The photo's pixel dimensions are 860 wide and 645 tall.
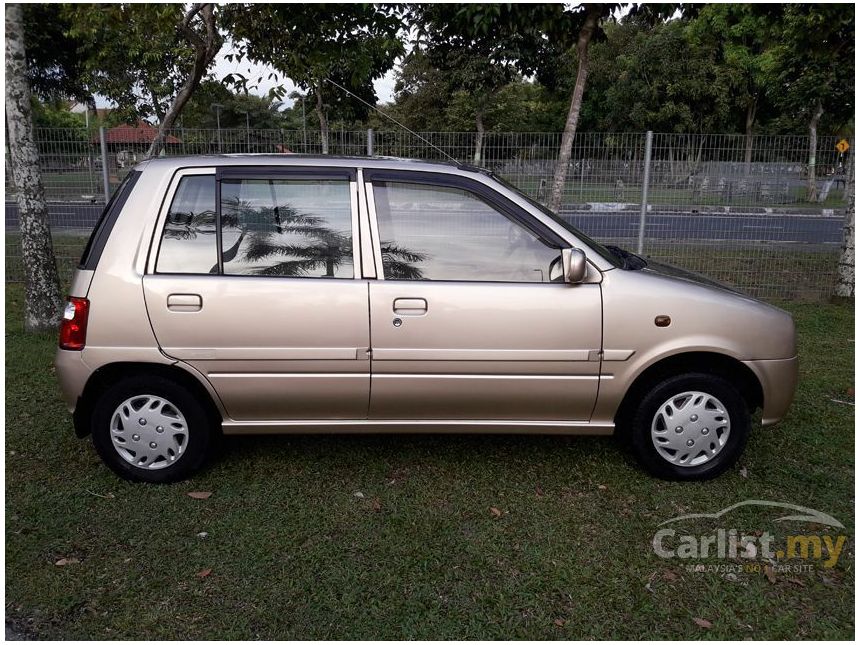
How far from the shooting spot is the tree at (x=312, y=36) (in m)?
7.73

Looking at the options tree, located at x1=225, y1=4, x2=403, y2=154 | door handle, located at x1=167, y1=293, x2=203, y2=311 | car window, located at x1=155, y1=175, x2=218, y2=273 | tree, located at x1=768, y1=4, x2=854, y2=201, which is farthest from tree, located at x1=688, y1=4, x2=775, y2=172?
door handle, located at x1=167, y1=293, x2=203, y2=311

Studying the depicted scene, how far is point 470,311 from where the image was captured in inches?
152

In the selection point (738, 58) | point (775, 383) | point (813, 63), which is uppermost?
point (738, 58)

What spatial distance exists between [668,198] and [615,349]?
6.28 meters

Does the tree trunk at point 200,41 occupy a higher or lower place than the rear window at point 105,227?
higher

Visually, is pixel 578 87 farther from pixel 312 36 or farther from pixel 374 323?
pixel 374 323

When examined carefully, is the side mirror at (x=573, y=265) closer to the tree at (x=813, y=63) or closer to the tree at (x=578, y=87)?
the tree at (x=578, y=87)

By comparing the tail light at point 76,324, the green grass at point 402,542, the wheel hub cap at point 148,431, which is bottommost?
the green grass at point 402,542

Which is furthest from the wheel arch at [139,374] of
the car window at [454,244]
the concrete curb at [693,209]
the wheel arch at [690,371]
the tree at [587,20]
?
the concrete curb at [693,209]

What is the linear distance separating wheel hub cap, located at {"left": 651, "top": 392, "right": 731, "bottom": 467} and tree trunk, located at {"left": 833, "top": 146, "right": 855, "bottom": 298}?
251 inches

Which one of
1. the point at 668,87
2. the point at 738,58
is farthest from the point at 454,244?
the point at 668,87

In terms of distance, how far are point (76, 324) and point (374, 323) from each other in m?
1.65

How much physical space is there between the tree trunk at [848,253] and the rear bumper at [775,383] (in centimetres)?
600

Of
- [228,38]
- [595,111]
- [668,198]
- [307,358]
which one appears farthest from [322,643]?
[595,111]
